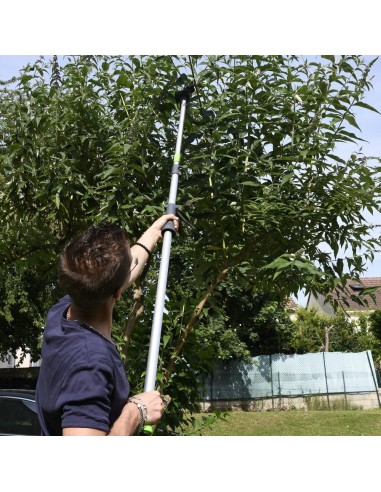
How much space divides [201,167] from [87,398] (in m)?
2.21

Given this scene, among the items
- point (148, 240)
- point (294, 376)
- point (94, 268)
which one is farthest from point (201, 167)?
point (294, 376)

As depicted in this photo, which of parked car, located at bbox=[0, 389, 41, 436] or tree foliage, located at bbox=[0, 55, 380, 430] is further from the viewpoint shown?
parked car, located at bbox=[0, 389, 41, 436]

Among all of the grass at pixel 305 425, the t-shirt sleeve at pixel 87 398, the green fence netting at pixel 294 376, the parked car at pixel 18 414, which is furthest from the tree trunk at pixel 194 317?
the green fence netting at pixel 294 376

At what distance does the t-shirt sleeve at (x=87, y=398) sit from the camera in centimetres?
139

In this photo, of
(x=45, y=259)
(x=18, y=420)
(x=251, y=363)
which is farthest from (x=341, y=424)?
(x=45, y=259)

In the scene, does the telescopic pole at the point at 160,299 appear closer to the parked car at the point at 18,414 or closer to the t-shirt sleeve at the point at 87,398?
Result: the t-shirt sleeve at the point at 87,398

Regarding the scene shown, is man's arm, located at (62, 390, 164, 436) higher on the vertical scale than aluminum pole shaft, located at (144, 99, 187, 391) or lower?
lower

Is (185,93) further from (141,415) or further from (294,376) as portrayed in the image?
(294,376)

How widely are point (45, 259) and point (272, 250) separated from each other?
1.78m

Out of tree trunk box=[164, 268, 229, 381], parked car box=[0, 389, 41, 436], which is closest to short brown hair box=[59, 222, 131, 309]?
tree trunk box=[164, 268, 229, 381]

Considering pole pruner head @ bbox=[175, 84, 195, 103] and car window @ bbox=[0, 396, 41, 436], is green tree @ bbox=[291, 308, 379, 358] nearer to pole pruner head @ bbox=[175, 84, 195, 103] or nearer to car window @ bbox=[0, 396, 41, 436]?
car window @ bbox=[0, 396, 41, 436]

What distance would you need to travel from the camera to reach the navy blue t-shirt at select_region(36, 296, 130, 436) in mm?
1407

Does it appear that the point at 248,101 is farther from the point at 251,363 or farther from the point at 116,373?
the point at 251,363

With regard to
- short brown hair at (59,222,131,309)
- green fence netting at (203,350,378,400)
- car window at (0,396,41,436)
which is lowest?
short brown hair at (59,222,131,309)
